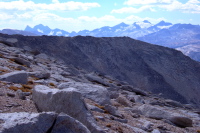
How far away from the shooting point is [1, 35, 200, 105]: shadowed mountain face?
64375mm

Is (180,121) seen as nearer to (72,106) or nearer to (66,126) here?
(72,106)

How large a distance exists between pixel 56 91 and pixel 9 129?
113 inches

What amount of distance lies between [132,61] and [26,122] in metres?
70.3

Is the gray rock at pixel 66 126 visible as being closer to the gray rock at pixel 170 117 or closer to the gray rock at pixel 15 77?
the gray rock at pixel 15 77

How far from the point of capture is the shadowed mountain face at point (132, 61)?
64375 millimetres

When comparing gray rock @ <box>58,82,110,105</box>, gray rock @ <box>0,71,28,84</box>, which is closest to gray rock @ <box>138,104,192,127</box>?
gray rock @ <box>58,82,110,105</box>

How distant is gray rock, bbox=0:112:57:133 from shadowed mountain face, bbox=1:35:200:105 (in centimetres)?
5435

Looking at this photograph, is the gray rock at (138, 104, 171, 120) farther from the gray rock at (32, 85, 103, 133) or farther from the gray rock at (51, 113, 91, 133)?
the gray rock at (51, 113, 91, 133)

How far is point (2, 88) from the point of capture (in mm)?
10836

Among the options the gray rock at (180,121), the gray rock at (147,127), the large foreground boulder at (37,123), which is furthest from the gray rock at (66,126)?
the gray rock at (180,121)

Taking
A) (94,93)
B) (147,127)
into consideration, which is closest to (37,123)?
(147,127)

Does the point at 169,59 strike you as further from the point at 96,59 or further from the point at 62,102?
the point at 62,102

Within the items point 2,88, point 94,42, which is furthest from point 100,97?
point 94,42

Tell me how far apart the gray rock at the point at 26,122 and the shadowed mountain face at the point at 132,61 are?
178ft
